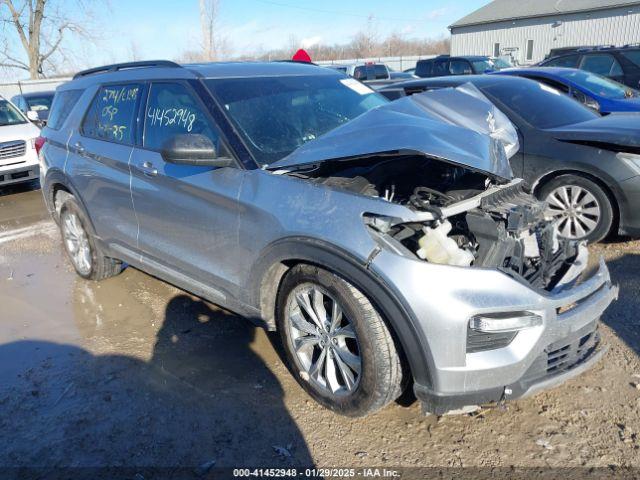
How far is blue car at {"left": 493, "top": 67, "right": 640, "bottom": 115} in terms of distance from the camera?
7266mm

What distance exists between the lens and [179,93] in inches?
137

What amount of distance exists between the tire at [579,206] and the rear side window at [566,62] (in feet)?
25.0

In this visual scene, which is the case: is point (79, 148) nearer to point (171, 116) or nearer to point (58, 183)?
point (58, 183)

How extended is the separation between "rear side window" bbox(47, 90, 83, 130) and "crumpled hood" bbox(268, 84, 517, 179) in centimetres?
274

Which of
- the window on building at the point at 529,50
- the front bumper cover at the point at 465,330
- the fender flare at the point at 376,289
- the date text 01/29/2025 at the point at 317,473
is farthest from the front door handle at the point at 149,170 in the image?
the window on building at the point at 529,50

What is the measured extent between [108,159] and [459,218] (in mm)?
2721

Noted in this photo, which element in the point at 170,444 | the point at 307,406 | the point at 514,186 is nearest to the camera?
the point at 170,444

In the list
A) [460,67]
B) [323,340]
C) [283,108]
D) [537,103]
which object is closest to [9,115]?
[283,108]

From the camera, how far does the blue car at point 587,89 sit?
7.27 metres

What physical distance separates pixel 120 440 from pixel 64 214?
9.65ft

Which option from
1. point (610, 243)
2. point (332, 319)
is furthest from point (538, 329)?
point (610, 243)

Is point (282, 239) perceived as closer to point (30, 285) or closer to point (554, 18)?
point (30, 285)

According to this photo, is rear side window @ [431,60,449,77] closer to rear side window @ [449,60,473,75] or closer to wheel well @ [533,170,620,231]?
rear side window @ [449,60,473,75]

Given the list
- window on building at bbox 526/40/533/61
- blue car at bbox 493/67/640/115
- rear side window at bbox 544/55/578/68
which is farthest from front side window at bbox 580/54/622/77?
window on building at bbox 526/40/533/61
